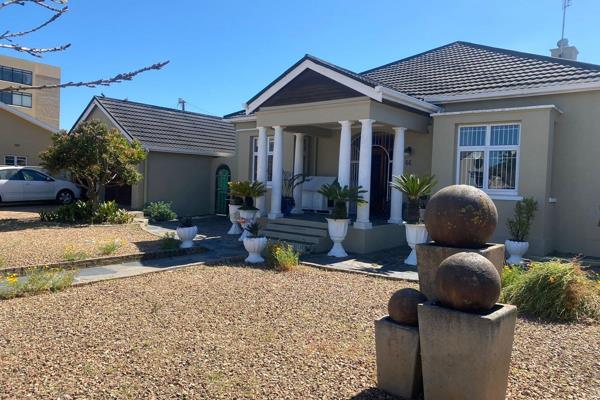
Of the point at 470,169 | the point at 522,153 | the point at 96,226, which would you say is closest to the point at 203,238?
the point at 96,226

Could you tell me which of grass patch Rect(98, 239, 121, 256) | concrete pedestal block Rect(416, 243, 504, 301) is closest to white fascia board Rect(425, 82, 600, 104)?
concrete pedestal block Rect(416, 243, 504, 301)

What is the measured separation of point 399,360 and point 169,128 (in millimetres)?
18786

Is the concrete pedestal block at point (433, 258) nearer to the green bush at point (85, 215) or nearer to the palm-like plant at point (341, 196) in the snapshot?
the palm-like plant at point (341, 196)

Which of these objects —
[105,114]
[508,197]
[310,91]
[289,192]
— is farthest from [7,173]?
[508,197]

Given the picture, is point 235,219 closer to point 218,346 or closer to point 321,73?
point 321,73

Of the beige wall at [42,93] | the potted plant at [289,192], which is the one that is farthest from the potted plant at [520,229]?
the beige wall at [42,93]

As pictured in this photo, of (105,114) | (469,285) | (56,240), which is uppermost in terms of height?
(105,114)

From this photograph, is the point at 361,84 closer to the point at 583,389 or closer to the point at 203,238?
the point at 203,238

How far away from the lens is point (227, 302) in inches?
266

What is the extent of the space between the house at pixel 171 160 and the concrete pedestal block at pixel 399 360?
631 inches

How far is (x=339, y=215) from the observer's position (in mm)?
11016

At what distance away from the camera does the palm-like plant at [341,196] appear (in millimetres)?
10773

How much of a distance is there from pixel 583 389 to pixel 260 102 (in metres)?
11.0

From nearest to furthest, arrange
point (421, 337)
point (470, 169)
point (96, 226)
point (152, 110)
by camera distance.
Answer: point (421, 337) < point (470, 169) < point (96, 226) < point (152, 110)
